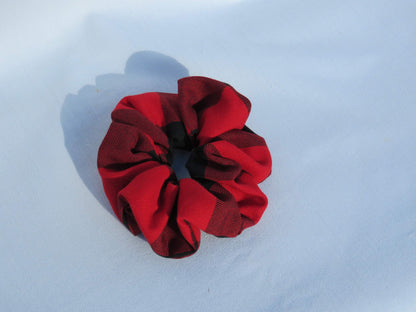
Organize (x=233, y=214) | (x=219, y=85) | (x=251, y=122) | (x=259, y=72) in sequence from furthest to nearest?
(x=259, y=72)
(x=251, y=122)
(x=219, y=85)
(x=233, y=214)

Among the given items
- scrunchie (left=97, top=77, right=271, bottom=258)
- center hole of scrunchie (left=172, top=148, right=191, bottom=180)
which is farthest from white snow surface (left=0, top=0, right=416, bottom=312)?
center hole of scrunchie (left=172, top=148, right=191, bottom=180)

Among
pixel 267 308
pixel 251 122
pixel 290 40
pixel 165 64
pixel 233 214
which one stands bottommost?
pixel 267 308

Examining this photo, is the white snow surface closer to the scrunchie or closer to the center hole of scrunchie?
the scrunchie

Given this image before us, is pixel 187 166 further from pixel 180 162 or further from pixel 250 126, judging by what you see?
pixel 250 126

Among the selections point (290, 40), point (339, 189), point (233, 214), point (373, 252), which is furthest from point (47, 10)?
point (373, 252)

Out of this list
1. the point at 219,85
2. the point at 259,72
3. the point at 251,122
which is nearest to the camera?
the point at 219,85

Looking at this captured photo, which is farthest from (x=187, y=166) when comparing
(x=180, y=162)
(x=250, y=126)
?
(x=250, y=126)

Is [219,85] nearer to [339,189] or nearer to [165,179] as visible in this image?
[165,179]
